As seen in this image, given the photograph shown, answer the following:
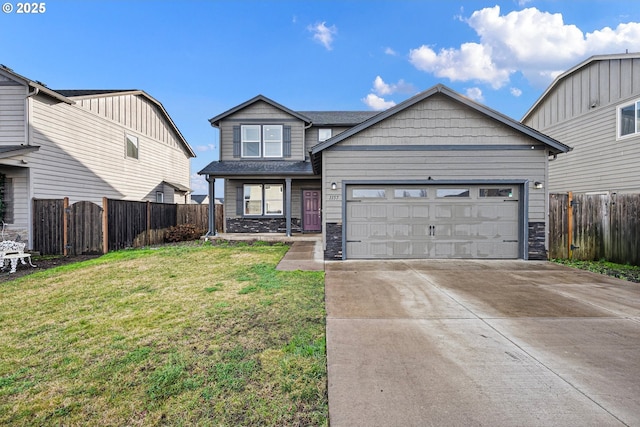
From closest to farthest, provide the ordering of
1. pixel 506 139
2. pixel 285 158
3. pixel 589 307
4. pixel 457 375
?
1. pixel 457 375
2. pixel 589 307
3. pixel 506 139
4. pixel 285 158

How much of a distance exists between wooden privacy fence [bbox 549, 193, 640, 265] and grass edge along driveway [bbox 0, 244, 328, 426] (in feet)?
25.8

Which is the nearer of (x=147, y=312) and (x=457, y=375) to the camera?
(x=457, y=375)

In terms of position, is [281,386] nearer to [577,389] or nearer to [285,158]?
[577,389]

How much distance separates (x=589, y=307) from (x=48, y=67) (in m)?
22.8

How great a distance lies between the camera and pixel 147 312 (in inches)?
175

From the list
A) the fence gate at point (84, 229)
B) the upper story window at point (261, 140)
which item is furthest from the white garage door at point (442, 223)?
the fence gate at point (84, 229)

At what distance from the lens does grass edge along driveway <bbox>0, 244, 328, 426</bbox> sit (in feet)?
7.61

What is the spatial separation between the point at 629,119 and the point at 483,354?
40.8ft

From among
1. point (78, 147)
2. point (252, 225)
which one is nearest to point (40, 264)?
point (78, 147)

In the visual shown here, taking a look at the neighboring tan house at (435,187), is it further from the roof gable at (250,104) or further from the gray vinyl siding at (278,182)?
the roof gable at (250,104)

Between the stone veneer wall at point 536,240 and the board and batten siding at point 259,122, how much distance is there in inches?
384

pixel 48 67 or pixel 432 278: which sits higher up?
pixel 48 67

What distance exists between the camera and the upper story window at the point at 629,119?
10.2 metres

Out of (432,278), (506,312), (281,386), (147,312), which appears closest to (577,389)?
(506,312)
